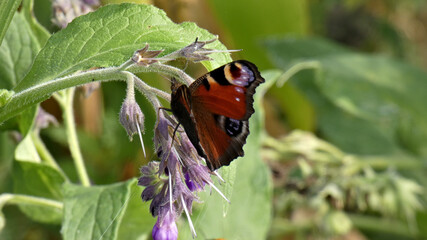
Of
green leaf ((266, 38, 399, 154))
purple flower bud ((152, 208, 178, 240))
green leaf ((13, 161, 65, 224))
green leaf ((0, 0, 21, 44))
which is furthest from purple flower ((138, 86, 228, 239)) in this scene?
green leaf ((266, 38, 399, 154))

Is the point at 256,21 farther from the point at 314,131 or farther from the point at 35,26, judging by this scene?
the point at 35,26

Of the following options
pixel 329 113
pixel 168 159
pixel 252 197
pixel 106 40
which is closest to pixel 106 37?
pixel 106 40

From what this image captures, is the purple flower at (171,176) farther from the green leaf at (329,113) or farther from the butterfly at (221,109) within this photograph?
the green leaf at (329,113)

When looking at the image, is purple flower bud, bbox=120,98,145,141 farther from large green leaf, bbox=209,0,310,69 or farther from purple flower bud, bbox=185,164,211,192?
large green leaf, bbox=209,0,310,69

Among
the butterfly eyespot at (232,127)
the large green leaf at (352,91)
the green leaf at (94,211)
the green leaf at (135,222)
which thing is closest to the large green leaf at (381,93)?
the large green leaf at (352,91)

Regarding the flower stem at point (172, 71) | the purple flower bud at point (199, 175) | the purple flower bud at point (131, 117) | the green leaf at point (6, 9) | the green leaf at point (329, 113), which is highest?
the green leaf at point (6, 9)

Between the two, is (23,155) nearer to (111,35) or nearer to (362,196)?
(111,35)

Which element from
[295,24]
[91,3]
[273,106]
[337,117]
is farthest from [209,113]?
[273,106]
